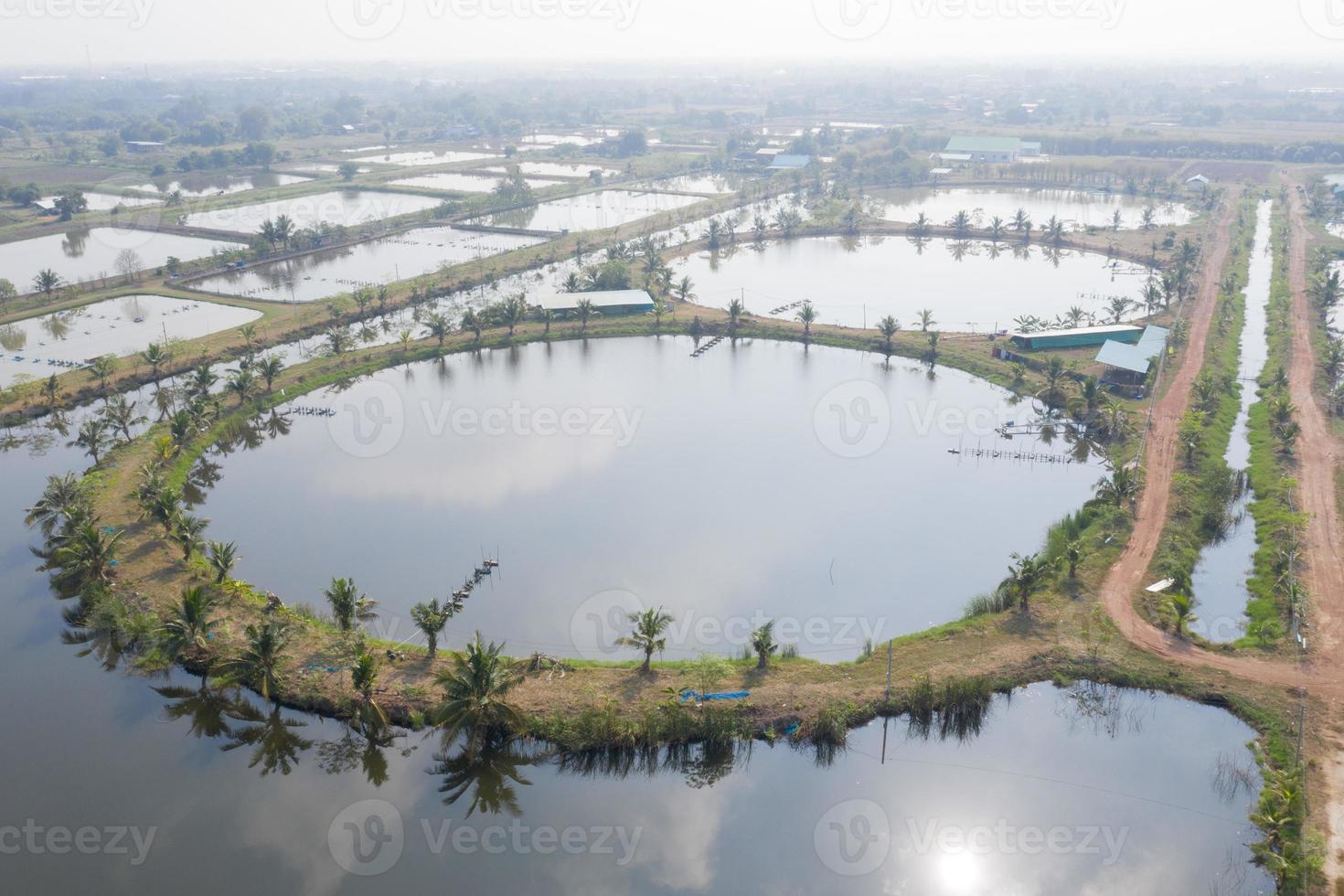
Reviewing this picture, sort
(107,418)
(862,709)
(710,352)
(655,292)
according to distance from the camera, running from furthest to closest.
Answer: (655,292) < (710,352) < (107,418) < (862,709)

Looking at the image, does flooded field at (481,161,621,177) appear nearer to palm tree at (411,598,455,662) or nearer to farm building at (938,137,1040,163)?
farm building at (938,137,1040,163)

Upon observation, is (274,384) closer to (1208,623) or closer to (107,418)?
(107,418)

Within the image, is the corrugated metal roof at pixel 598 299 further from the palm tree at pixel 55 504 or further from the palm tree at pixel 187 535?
the palm tree at pixel 55 504

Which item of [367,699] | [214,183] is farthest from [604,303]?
[214,183]

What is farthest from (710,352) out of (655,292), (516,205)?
(516,205)

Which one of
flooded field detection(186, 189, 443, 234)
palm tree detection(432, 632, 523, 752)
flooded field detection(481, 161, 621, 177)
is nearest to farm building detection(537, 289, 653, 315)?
flooded field detection(186, 189, 443, 234)
